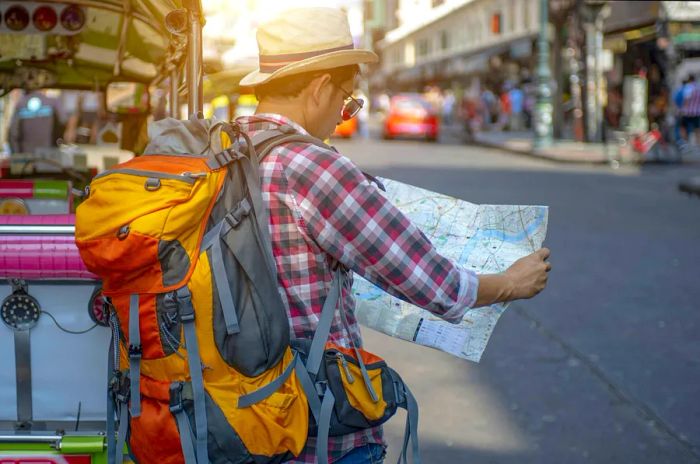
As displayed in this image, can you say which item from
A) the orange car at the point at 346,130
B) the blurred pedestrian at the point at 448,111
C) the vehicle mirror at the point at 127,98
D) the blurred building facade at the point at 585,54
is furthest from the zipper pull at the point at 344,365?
the blurred pedestrian at the point at 448,111

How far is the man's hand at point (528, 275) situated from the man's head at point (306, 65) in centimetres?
53

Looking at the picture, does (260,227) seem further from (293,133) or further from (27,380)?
(27,380)

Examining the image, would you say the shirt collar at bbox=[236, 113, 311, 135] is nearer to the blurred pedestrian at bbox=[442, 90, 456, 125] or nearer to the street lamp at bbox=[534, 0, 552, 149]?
the street lamp at bbox=[534, 0, 552, 149]

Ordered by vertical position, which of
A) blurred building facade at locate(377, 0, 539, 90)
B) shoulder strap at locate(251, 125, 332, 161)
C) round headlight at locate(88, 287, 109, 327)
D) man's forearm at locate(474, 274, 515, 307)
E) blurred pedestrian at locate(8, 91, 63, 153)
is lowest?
round headlight at locate(88, 287, 109, 327)

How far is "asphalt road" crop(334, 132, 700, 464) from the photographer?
502 cm

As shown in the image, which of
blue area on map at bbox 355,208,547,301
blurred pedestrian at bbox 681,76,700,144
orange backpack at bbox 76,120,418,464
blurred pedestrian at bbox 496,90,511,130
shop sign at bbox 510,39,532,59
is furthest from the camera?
shop sign at bbox 510,39,532,59

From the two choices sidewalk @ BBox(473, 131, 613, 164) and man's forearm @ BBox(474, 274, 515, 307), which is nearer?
man's forearm @ BBox(474, 274, 515, 307)

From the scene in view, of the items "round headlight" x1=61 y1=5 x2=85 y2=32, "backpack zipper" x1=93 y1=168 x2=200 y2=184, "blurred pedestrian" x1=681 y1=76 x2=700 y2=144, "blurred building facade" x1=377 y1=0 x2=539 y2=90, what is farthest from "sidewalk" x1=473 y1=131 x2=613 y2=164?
"backpack zipper" x1=93 y1=168 x2=200 y2=184

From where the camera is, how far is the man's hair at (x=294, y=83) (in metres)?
2.32

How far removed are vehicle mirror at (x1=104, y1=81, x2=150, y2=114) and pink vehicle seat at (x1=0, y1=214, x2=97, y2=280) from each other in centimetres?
387

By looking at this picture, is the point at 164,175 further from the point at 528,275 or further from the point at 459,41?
the point at 459,41

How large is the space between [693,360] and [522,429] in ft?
5.88

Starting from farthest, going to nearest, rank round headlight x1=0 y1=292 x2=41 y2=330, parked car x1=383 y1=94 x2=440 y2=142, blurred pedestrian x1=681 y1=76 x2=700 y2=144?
parked car x1=383 y1=94 x2=440 y2=142 → blurred pedestrian x1=681 y1=76 x2=700 y2=144 → round headlight x1=0 y1=292 x2=41 y2=330

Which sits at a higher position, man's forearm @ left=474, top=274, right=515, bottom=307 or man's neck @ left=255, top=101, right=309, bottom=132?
man's neck @ left=255, top=101, right=309, bottom=132
